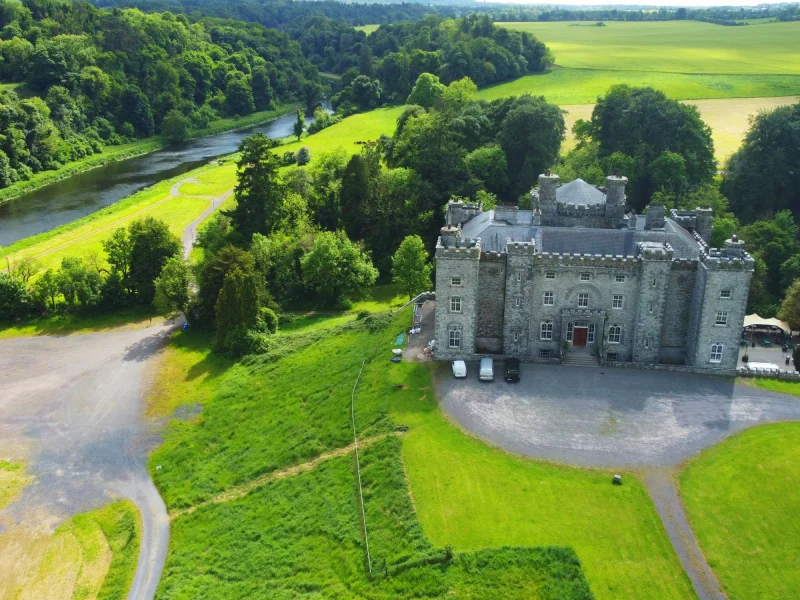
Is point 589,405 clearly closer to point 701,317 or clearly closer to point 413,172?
point 701,317

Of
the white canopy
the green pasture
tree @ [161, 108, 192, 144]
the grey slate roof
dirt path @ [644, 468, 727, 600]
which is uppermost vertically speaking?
the green pasture

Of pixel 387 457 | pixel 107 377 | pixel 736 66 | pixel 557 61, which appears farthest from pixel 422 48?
pixel 387 457

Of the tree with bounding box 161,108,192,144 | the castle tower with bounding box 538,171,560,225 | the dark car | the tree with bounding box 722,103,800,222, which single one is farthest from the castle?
the tree with bounding box 161,108,192,144

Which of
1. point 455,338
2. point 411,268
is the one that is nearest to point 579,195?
point 455,338

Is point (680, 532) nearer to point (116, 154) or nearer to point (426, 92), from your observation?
point (426, 92)

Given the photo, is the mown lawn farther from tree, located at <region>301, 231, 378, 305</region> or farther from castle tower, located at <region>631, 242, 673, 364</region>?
tree, located at <region>301, 231, 378, 305</region>

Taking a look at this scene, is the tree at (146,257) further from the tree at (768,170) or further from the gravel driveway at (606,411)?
the tree at (768,170)

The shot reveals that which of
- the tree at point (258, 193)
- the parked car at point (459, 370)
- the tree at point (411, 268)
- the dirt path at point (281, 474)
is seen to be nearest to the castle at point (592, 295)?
the parked car at point (459, 370)

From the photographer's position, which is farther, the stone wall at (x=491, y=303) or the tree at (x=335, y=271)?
the tree at (x=335, y=271)
